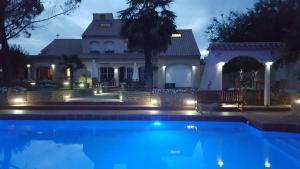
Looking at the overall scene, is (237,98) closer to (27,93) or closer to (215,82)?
(215,82)

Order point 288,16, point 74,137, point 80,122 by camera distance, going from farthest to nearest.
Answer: point 288,16, point 80,122, point 74,137

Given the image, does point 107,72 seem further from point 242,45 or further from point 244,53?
point 242,45

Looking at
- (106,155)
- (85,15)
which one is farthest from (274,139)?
(85,15)

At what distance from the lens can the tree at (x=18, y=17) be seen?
20.9 m

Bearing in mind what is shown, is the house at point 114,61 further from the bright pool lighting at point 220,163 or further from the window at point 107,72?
the bright pool lighting at point 220,163

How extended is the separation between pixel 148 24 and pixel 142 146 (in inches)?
450

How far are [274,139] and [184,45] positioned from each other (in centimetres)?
2517

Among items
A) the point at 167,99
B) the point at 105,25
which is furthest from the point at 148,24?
the point at 105,25

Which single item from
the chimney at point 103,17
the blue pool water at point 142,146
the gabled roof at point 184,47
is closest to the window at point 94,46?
the chimney at point 103,17

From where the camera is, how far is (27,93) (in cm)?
1967

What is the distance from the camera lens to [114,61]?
114ft

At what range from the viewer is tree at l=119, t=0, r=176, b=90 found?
2123 cm

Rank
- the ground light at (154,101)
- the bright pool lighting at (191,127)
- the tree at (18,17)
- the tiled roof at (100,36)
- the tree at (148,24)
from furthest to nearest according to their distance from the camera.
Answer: the tiled roof at (100,36) → the tree at (148,24) → the tree at (18,17) → the ground light at (154,101) → the bright pool lighting at (191,127)

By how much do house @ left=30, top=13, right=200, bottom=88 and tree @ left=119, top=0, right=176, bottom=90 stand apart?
33.4ft
